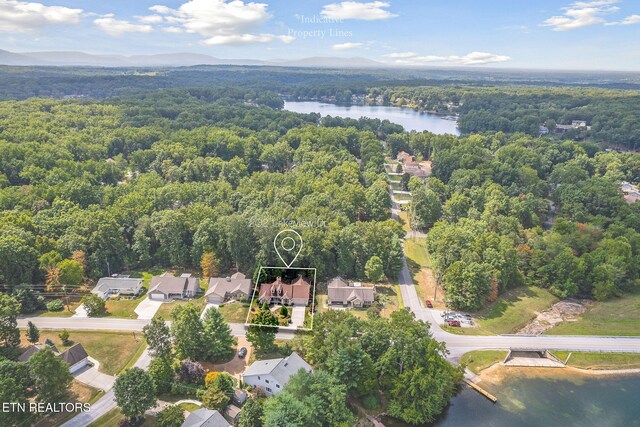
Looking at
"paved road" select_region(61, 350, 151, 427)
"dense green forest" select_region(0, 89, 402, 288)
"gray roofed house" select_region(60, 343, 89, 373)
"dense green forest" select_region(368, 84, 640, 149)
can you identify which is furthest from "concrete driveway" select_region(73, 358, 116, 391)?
"dense green forest" select_region(368, 84, 640, 149)

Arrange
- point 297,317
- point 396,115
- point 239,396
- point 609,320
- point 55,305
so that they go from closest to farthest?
1. point 239,396
2. point 297,317
3. point 55,305
4. point 609,320
5. point 396,115

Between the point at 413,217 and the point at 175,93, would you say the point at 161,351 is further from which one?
the point at 175,93

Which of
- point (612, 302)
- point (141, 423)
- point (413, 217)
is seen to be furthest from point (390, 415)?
point (413, 217)

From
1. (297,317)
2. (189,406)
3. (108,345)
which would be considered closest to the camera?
(189,406)

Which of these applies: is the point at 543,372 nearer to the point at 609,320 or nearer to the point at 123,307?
the point at 609,320

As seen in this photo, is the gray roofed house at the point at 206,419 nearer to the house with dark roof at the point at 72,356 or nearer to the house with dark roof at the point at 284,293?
the house with dark roof at the point at 284,293

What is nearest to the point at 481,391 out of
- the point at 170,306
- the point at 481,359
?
the point at 481,359

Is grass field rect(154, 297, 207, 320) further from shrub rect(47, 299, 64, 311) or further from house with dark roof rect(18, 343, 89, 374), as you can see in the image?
shrub rect(47, 299, 64, 311)
